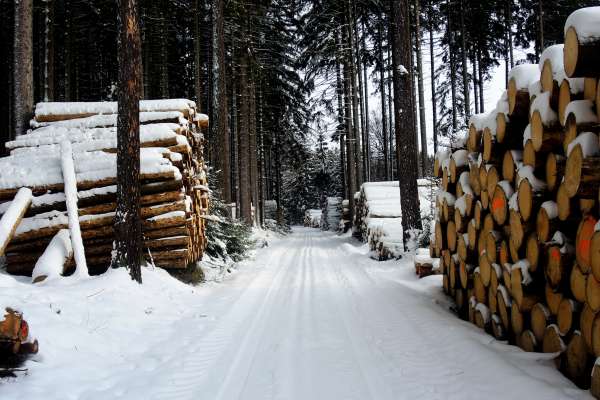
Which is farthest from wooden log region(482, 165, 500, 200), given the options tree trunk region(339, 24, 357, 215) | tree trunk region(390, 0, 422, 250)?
tree trunk region(339, 24, 357, 215)

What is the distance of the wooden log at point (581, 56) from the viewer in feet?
9.95

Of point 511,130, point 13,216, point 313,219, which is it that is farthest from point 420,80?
point 313,219

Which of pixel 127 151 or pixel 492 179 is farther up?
pixel 127 151

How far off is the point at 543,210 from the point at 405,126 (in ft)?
25.3

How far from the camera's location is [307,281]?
354 inches

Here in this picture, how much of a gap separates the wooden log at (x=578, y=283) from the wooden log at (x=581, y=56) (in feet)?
5.07

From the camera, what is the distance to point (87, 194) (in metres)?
7.84

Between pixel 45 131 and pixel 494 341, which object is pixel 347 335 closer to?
pixel 494 341

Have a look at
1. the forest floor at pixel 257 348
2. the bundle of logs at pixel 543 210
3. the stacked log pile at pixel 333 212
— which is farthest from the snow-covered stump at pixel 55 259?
the stacked log pile at pixel 333 212

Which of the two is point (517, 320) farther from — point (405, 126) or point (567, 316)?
point (405, 126)

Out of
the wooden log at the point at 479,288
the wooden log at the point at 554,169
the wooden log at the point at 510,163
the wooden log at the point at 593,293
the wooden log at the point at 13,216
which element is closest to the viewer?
the wooden log at the point at 593,293

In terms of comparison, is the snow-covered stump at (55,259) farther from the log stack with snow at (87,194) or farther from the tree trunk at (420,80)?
the tree trunk at (420,80)

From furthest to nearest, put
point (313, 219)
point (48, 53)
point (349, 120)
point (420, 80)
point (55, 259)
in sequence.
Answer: point (313, 219) → point (420, 80) → point (349, 120) → point (48, 53) → point (55, 259)

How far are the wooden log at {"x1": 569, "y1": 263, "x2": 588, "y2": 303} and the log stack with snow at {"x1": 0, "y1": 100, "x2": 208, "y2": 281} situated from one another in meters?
6.69
